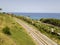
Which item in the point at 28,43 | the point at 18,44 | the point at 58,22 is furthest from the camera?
the point at 58,22

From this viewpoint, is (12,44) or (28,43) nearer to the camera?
(12,44)

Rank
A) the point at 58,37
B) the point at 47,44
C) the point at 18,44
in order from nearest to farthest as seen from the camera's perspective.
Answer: the point at 18,44 → the point at 47,44 → the point at 58,37

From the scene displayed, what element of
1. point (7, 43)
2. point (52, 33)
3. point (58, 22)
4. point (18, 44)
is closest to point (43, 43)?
point (18, 44)

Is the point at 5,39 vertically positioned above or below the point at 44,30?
above

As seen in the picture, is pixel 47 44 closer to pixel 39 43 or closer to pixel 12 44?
pixel 39 43

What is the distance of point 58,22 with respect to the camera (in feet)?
196

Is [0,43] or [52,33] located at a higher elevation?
[0,43]

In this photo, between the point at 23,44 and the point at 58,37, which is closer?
the point at 23,44

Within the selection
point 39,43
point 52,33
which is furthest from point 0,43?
point 52,33

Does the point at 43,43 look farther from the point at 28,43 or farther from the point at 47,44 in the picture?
the point at 28,43

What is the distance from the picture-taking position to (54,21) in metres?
62.1

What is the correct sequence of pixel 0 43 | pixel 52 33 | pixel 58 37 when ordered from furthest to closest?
pixel 52 33, pixel 58 37, pixel 0 43

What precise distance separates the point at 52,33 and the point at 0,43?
18709 mm

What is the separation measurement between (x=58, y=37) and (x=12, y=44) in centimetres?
1445
